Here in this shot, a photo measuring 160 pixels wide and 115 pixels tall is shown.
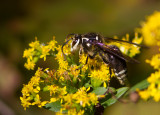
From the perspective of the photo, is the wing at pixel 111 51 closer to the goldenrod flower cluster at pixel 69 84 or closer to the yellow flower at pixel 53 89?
the goldenrod flower cluster at pixel 69 84

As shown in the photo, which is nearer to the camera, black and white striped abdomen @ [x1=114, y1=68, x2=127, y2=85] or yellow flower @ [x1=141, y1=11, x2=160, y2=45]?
black and white striped abdomen @ [x1=114, y1=68, x2=127, y2=85]

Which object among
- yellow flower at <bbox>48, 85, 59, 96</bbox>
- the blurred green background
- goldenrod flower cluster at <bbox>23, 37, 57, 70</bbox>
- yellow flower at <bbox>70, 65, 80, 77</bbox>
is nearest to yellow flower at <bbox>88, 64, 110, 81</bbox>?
yellow flower at <bbox>70, 65, 80, 77</bbox>

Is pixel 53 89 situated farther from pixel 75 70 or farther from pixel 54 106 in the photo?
pixel 75 70

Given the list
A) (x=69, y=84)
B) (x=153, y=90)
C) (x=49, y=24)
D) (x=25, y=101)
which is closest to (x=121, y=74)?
(x=153, y=90)

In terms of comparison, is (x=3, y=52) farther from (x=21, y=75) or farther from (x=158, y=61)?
(x=158, y=61)

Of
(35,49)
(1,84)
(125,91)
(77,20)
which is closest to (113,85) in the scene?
(125,91)

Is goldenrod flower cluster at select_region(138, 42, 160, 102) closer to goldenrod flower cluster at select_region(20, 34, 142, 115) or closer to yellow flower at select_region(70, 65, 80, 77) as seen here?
goldenrod flower cluster at select_region(20, 34, 142, 115)
